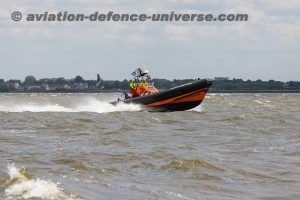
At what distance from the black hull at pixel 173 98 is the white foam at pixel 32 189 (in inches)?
771

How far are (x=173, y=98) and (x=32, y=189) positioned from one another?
2095 cm

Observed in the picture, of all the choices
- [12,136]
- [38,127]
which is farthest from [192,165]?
[38,127]

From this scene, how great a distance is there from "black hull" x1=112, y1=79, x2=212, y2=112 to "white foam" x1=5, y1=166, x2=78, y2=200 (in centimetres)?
1958

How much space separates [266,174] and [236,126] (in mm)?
12235

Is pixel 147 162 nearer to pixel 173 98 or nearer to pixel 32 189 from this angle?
pixel 32 189

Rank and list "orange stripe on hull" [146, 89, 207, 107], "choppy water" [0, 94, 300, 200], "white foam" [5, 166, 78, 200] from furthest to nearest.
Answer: "orange stripe on hull" [146, 89, 207, 107] → "choppy water" [0, 94, 300, 200] → "white foam" [5, 166, 78, 200]

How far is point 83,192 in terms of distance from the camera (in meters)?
9.95

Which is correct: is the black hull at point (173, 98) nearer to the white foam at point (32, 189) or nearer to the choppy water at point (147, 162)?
the choppy water at point (147, 162)

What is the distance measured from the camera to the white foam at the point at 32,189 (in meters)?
9.34

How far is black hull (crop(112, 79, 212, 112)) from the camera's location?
30156 mm

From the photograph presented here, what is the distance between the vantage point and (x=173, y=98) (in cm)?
3044

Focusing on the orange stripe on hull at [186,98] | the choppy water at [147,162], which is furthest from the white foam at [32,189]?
the orange stripe on hull at [186,98]

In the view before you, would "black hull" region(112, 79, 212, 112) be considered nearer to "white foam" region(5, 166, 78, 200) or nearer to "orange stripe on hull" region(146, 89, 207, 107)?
"orange stripe on hull" region(146, 89, 207, 107)

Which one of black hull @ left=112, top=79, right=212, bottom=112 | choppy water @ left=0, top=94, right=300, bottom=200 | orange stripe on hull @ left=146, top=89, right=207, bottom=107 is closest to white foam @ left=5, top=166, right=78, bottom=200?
choppy water @ left=0, top=94, right=300, bottom=200
